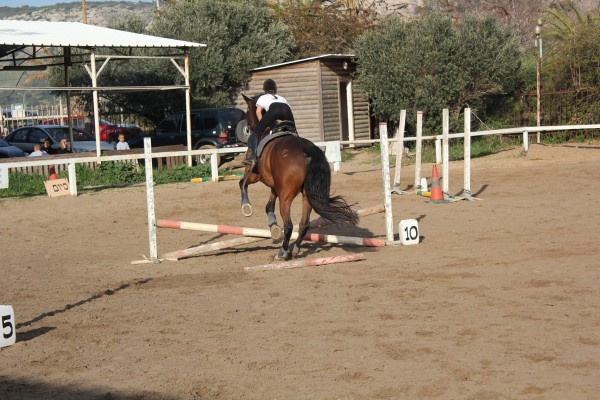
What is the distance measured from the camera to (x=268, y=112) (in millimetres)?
12344

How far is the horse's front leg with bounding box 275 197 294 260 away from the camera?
11781 mm

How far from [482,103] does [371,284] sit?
21211mm

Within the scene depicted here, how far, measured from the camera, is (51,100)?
97500 millimetres

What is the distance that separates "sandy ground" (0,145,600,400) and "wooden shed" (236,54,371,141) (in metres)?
15.4

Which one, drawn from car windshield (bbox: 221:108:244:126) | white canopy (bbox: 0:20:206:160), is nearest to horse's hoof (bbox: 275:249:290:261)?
white canopy (bbox: 0:20:206:160)

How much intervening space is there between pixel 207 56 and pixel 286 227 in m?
22.6

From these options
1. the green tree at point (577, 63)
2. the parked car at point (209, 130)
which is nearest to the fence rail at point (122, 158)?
the parked car at point (209, 130)

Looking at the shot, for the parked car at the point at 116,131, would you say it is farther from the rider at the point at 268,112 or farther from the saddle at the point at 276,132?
the saddle at the point at 276,132

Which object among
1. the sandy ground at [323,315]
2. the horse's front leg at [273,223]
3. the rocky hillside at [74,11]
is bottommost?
the sandy ground at [323,315]

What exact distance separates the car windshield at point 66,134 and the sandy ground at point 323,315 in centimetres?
1389

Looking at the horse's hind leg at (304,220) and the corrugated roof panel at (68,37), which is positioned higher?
the corrugated roof panel at (68,37)

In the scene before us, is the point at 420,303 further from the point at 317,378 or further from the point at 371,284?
the point at 317,378

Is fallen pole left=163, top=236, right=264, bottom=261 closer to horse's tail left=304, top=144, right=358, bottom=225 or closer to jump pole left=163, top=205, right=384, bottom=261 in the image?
jump pole left=163, top=205, right=384, bottom=261

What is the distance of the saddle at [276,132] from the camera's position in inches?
481
